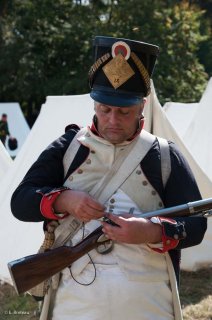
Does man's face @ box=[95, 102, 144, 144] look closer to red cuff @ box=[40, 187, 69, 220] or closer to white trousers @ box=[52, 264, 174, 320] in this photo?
red cuff @ box=[40, 187, 69, 220]

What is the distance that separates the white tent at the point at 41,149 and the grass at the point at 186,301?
Result: 9.2 inches

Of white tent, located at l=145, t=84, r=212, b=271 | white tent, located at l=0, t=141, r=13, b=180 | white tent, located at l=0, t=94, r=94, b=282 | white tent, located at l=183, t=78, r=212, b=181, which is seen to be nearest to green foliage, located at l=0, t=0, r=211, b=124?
white tent, located at l=183, t=78, r=212, b=181

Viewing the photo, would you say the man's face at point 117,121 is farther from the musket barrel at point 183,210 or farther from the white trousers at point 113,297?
the white trousers at point 113,297

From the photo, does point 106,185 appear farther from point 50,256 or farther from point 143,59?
point 143,59

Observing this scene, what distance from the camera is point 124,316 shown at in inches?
77.3

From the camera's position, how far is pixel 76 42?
22.9 m

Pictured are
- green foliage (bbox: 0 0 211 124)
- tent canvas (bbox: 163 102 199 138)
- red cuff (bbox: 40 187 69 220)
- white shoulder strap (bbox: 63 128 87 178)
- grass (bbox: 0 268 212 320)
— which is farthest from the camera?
green foliage (bbox: 0 0 211 124)

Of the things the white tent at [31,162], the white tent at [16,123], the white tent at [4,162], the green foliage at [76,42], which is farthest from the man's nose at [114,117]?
the green foliage at [76,42]

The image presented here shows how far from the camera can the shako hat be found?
6.56 ft

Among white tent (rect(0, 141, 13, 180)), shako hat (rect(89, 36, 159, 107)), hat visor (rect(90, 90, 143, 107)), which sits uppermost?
shako hat (rect(89, 36, 159, 107))

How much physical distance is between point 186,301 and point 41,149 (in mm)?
1954

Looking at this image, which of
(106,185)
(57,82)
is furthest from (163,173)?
(57,82)

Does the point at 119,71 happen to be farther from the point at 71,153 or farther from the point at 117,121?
the point at 71,153

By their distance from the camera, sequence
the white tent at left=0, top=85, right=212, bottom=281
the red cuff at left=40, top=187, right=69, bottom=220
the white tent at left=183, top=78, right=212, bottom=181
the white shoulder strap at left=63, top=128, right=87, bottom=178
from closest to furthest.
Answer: the red cuff at left=40, top=187, right=69, bottom=220
the white shoulder strap at left=63, top=128, right=87, bottom=178
the white tent at left=0, top=85, right=212, bottom=281
the white tent at left=183, top=78, right=212, bottom=181
